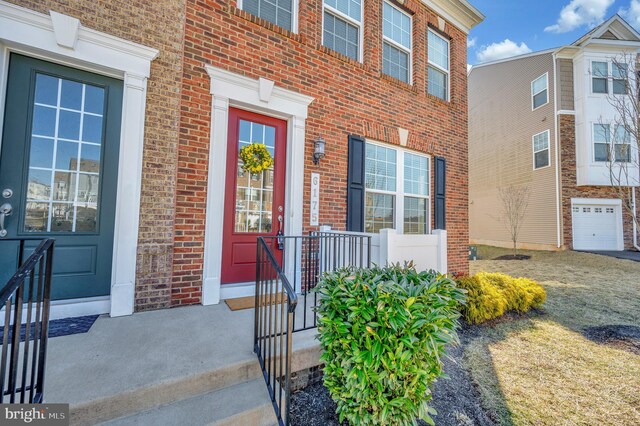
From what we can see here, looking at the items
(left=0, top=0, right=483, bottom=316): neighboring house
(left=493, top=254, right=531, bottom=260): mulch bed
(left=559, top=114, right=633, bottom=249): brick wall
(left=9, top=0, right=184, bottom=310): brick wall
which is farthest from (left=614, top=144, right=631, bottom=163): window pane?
(left=9, top=0, right=184, bottom=310): brick wall

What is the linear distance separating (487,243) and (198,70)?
48.7ft

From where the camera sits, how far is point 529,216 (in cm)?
1166

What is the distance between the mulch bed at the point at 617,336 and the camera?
3.52 m

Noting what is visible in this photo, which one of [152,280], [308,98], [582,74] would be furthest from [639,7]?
[152,280]

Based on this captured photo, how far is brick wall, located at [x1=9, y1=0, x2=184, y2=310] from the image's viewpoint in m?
2.90

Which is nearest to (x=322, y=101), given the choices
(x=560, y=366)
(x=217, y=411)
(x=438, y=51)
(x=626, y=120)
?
(x=438, y=51)

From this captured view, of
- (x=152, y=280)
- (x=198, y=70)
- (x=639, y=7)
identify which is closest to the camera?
(x=152, y=280)

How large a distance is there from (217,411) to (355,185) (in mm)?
3495

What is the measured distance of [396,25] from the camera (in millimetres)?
5387

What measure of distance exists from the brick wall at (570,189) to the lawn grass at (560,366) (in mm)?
5484

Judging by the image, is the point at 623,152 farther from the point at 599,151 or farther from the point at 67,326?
the point at 67,326

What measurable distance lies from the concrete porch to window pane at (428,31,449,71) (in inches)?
246

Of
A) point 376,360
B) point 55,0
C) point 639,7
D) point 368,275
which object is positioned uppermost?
point 639,7

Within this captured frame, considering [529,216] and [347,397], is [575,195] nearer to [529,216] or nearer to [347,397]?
[529,216]
